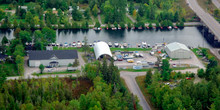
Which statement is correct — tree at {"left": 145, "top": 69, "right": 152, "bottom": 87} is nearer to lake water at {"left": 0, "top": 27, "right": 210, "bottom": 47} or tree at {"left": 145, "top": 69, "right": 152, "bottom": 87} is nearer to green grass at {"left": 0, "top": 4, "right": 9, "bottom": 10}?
lake water at {"left": 0, "top": 27, "right": 210, "bottom": 47}

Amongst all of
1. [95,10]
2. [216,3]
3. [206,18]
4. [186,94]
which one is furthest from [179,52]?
[216,3]

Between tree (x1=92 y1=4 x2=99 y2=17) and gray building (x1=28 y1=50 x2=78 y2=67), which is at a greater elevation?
tree (x1=92 y1=4 x2=99 y2=17)

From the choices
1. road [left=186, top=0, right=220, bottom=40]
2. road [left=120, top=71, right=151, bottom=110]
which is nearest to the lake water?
road [left=186, top=0, right=220, bottom=40]

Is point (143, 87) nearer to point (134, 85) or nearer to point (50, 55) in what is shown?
point (134, 85)

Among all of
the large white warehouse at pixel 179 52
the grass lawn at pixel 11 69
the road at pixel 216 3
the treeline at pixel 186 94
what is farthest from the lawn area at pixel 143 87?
the road at pixel 216 3

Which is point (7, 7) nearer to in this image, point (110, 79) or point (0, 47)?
point (0, 47)
